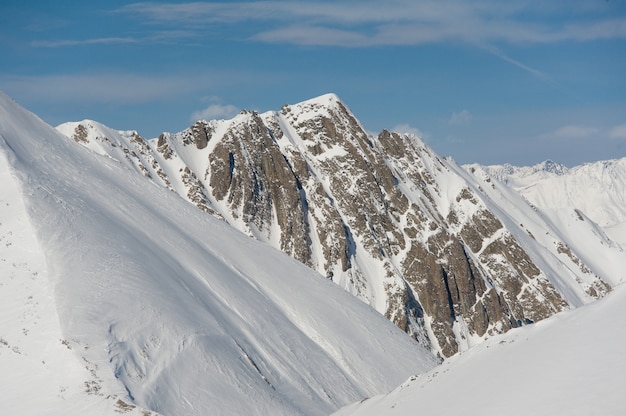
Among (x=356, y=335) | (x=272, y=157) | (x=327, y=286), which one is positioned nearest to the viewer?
(x=356, y=335)

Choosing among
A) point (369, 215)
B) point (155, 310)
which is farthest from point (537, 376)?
point (369, 215)

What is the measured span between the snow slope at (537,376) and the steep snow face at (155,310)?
912cm

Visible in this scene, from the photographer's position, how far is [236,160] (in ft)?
566

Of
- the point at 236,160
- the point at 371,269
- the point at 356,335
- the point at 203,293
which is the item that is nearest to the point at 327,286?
the point at 356,335

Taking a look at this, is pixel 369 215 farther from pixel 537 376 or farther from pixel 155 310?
pixel 537 376

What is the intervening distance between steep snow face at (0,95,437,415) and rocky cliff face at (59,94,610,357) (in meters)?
91.5

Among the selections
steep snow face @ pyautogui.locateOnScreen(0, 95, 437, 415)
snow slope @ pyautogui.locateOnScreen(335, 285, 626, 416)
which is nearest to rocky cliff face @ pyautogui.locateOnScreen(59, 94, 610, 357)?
steep snow face @ pyautogui.locateOnScreen(0, 95, 437, 415)

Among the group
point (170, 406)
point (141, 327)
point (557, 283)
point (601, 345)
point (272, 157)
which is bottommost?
point (557, 283)

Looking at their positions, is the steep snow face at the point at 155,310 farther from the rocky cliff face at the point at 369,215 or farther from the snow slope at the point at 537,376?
the rocky cliff face at the point at 369,215

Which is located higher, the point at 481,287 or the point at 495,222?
the point at 495,222

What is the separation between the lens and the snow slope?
2311cm

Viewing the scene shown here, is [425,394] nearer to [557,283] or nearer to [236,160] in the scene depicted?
[236,160]

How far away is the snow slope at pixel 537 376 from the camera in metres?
23.1

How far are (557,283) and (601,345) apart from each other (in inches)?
6368
